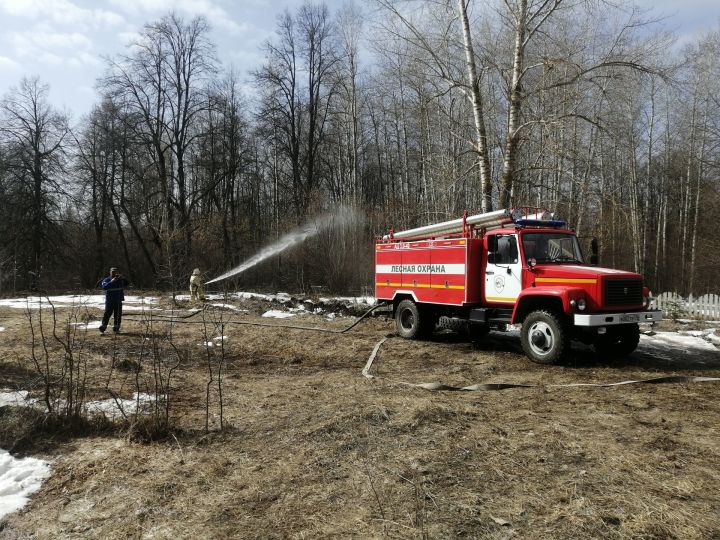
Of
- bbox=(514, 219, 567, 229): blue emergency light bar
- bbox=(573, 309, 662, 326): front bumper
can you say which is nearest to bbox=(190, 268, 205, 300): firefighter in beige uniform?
bbox=(514, 219, 567, 229): blue emergency light bar

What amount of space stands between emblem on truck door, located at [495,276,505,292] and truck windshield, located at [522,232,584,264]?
668 mm

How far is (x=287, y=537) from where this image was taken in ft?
10.3

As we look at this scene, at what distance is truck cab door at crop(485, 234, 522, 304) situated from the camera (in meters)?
9.33

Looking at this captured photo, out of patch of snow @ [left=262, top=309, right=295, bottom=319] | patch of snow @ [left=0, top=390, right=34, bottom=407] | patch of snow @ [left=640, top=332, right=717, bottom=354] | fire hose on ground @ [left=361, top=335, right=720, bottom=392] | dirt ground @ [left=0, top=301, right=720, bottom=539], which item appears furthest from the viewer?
patch of snow @ [left=262, top=309, right=295, bottom=319]

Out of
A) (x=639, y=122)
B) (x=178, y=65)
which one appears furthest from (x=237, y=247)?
(x=639, y=122)

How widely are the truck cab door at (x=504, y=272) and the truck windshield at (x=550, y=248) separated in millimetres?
237

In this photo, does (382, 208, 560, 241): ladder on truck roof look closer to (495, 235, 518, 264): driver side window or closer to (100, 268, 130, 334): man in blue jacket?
(495, 235, 518, 264): driver side window

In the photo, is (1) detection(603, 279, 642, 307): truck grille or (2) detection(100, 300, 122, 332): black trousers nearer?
(1) detection(603, 279, 642, 307): truck grille

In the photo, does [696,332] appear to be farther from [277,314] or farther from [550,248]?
[277,314]

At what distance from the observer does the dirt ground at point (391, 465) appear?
3293 mm

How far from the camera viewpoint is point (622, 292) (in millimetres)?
8383

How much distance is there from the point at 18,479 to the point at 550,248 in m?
8.67

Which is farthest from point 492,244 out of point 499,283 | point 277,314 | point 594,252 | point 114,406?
A: point 277,314

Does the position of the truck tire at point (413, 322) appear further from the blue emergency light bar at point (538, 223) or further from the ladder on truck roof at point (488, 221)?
the blue emergency light bar at point (538, 223)
